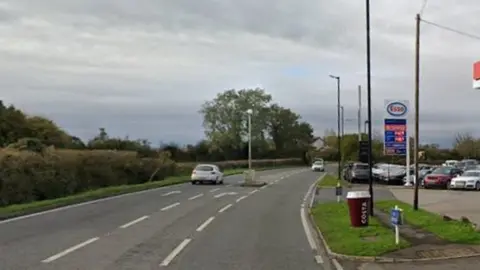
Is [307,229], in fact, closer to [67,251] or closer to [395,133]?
[67,251]

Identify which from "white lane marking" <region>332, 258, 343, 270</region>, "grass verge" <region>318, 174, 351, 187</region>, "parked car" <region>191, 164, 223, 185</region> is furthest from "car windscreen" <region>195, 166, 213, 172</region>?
"white lane marking" <region>332, 258, 343, 270</region>

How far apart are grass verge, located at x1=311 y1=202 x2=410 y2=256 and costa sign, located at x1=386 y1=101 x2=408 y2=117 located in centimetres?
2073

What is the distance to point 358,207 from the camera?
17781mm

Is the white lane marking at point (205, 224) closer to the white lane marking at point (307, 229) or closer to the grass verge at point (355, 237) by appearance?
the white lane marking at point (307, 229)

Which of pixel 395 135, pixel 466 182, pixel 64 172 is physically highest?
pixel 395 135

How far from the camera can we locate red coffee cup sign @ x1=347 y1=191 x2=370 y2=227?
57.9 feet

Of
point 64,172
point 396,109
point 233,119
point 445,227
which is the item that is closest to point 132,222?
point 445,227

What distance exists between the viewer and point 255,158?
120m

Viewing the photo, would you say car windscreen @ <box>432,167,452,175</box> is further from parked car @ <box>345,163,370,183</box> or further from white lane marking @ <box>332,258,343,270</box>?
white lane marking @ <box>332,258,343,270</box>

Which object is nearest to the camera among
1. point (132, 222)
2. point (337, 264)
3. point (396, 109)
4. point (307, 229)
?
point (337, 264)

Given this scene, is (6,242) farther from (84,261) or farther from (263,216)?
(263,216)

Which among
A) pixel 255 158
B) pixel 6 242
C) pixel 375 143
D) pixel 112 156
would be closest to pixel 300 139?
pixel 255 158

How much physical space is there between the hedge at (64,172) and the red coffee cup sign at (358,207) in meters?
16.1

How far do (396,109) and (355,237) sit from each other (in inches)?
1077
